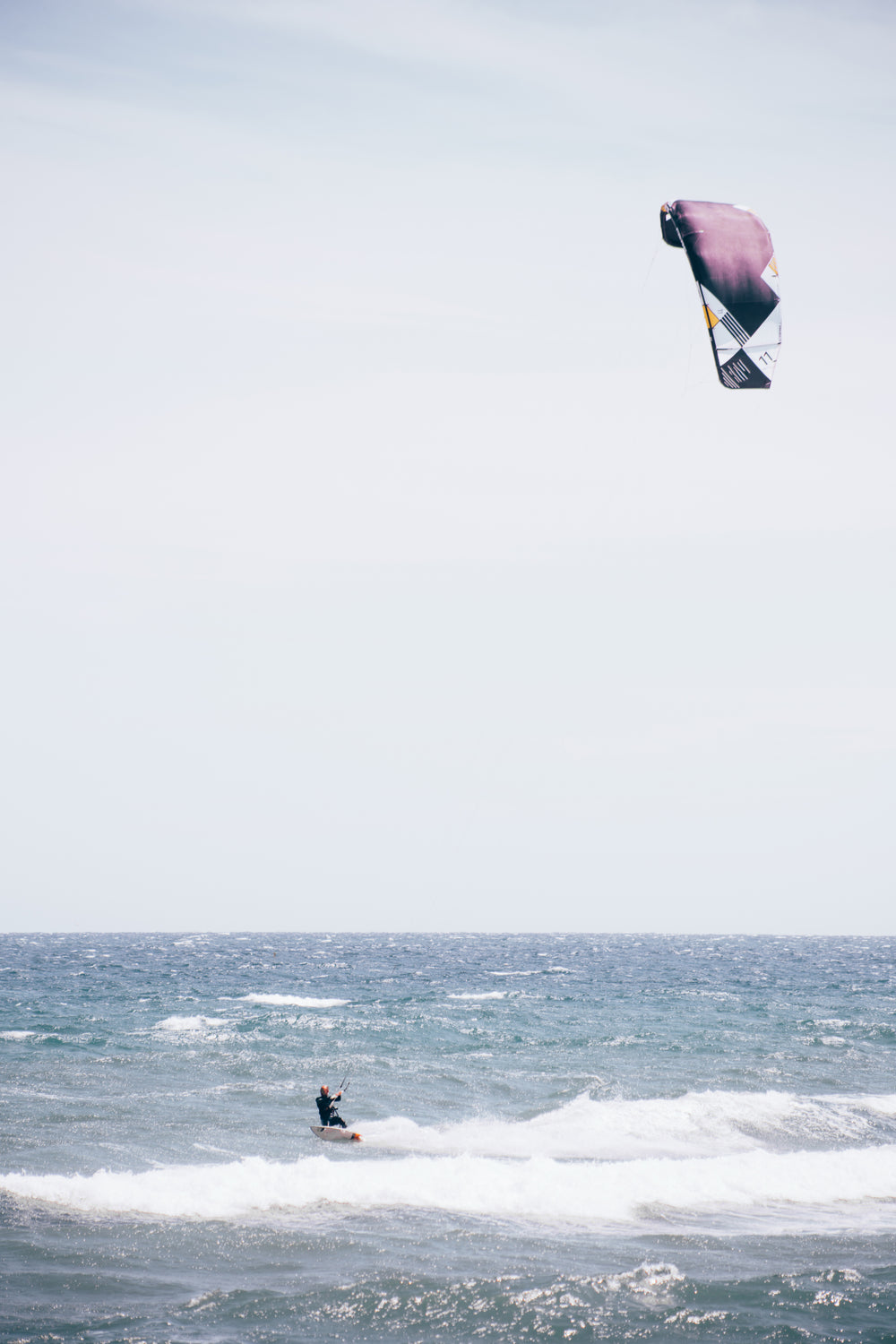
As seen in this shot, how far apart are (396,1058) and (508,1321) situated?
16.8m

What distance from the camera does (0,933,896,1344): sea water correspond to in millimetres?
12523

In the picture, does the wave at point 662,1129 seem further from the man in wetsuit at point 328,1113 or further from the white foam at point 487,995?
the white foam at point 487,995

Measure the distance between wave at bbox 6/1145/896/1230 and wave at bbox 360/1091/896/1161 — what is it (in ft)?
2.99

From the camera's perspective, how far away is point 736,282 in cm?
1508

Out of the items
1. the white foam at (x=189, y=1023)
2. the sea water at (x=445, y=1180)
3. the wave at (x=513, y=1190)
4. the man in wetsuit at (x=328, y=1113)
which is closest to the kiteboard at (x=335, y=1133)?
the man in wetsuit at (x=328, y=1113)

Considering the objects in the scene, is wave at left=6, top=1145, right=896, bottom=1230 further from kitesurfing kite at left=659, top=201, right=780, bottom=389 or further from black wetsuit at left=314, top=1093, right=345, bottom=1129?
kitesurfing kite at left=659, top=201, right=780, bottom=389

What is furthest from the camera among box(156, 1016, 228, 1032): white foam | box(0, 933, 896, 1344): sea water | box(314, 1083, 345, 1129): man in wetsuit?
box(156, 1016, 228, 1032): white foam

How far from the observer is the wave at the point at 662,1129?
19.8 metres

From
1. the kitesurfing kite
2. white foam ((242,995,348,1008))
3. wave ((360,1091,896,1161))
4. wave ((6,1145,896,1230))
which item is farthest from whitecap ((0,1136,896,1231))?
white foam ((242,995,348,1008))

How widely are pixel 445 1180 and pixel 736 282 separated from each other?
49.7 ft

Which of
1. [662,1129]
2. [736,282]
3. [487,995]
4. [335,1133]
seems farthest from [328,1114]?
[487,995]

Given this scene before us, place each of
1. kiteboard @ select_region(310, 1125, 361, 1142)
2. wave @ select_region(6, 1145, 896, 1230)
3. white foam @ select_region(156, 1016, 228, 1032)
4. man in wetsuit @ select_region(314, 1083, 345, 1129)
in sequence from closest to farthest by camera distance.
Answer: wave @ select_region(6, 1145, 896, 1230)
kiteboard @ select_region(310, 1125, 361, 1142)
man in wetsuit @ select_region(314, 1083, 345, 1129)
white foam @ select_region(156, 1016, 228, 1032)

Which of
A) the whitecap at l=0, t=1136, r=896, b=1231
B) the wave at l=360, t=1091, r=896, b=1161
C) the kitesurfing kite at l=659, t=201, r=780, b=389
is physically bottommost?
the wave at l=360, t=1091, r=896, b=1161

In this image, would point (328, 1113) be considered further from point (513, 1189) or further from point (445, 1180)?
point (513, 1189)
